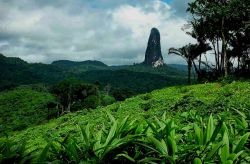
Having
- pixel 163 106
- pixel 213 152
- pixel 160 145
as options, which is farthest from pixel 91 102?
pixel 213 152

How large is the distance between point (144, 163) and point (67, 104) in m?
96.0

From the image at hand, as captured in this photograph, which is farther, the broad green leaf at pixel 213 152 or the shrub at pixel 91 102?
the shrub at pixel 91 102

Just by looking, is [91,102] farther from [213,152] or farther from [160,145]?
[213,152]

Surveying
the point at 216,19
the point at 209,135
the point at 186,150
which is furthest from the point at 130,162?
the point at 216,19

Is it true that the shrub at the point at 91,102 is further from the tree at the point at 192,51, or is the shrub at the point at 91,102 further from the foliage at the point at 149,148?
the foliage at the point at 149,148

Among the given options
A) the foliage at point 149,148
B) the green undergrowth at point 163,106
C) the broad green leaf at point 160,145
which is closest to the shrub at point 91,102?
the green undergrowth at point 163,106

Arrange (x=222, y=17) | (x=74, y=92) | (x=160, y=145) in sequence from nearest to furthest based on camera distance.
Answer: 1. (x=160, y=145)
2. (x=222, y=17)
3. (x=74, y=92)

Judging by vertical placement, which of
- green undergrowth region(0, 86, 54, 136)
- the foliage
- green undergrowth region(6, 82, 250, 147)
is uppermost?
the foliage

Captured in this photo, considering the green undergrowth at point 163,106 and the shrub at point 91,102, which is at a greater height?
the green undergrowth at point 163,106

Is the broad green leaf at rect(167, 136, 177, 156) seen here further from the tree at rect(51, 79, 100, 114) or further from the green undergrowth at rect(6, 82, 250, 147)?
the tree at rect(51, 79, 100, 114)

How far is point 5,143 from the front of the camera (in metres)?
5.08

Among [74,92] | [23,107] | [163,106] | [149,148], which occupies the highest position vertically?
[149,148]

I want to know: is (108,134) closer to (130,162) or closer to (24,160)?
(130,162)

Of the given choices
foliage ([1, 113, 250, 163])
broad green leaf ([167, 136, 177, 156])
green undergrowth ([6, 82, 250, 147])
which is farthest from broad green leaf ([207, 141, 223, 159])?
green undergrowth ([6, 82, 250, 147])
